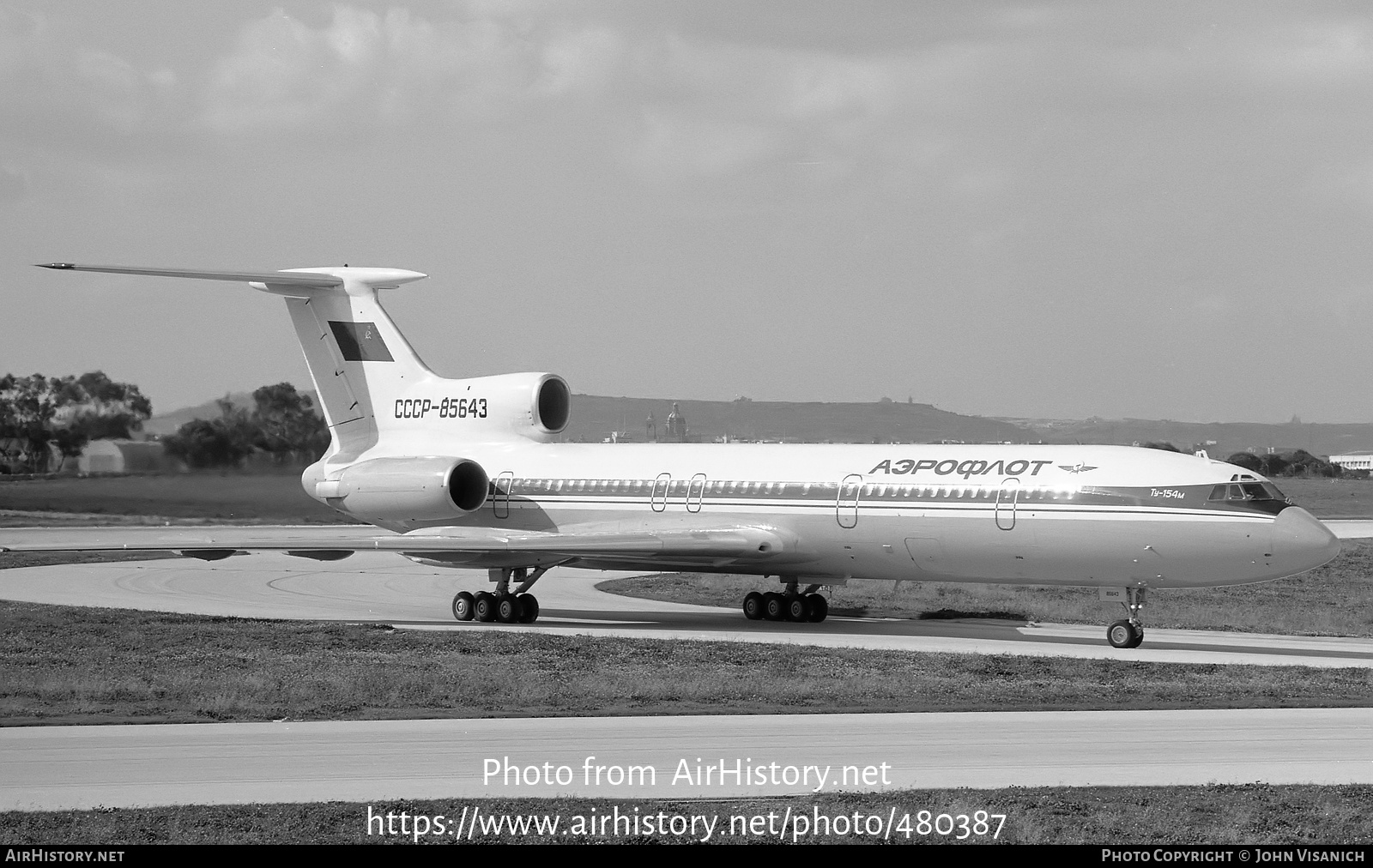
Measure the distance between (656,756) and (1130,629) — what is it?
539 inches

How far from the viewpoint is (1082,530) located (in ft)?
84.6

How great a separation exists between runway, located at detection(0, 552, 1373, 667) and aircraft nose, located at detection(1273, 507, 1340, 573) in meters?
1.60

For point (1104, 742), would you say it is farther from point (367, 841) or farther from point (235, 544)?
point (235, 544)

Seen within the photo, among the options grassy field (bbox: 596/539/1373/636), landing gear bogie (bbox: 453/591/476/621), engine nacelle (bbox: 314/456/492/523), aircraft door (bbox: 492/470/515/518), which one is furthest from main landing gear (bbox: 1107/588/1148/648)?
engine nacelle (bbox: 314/456/492/523)

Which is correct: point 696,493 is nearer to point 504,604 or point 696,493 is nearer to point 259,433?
point 504,604

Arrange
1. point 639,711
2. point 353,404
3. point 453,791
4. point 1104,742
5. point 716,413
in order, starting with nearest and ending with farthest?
point 453,791, point 1104,742, point 639,711, point 353,404, point 716,413

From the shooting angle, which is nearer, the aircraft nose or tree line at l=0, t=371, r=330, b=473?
the aircraft nose

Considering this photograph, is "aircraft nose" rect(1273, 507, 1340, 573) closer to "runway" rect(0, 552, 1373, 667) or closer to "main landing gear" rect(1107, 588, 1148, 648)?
"runway" rect(0, 552, 1373, 667)

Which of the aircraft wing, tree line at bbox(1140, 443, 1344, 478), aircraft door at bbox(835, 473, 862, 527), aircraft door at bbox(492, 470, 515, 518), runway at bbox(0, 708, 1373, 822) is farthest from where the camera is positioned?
tree line at bbox(1140, 443, 1344, 478)

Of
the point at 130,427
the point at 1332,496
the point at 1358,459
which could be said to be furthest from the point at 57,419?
the point at 1358,459

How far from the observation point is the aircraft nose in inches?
960

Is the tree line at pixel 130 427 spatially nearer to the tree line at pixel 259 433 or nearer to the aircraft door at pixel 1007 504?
the tree line at pixel 259 433
